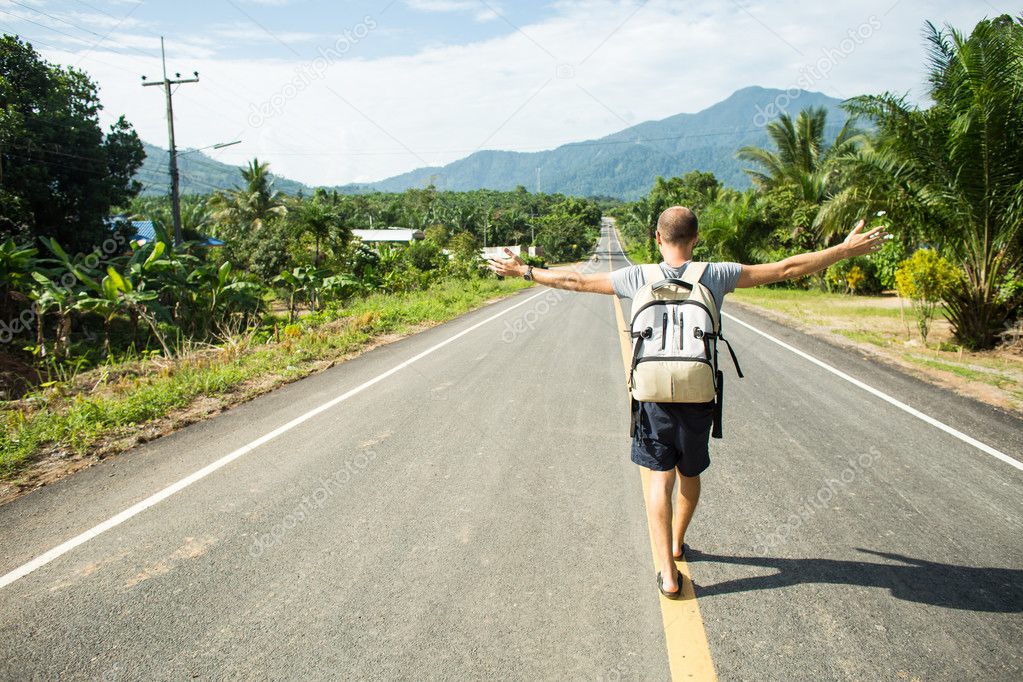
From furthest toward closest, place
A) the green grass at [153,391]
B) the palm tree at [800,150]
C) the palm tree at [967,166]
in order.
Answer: the palm tree at [800,150] < the palm tree at [967,166] < the green grass at [153,391]

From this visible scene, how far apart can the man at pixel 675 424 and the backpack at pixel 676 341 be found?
0.12 metres

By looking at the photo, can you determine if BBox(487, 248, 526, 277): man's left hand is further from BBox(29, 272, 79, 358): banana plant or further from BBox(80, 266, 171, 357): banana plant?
BBox(29, 272, 79, 358): banana plant

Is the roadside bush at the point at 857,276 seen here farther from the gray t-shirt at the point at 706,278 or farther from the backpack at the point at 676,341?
the backpack at the point at 676,341

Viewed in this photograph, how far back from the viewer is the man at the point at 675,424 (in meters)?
3.05

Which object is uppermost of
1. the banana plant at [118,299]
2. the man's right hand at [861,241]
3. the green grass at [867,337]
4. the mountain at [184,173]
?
the mountain at [184,173]

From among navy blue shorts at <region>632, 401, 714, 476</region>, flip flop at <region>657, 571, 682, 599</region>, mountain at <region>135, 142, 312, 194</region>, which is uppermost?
mountain at <region>135, 142, 312, 194</region>

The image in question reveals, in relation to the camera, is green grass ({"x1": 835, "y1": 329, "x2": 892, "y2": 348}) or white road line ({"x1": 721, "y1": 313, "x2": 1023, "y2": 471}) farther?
green grass ({"x1": 835, "y1": 329, "x2": 892, "y2": 348})

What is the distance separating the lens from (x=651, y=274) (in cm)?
314

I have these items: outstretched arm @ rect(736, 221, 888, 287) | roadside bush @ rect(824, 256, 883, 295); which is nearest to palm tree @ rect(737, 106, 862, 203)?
roadside bush @ rect(824, 256, 883, 295)

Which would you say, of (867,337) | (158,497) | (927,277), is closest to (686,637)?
(158,497)

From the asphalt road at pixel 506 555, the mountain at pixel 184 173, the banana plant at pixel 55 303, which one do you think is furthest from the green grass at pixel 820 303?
the mountain at pixel 184 173

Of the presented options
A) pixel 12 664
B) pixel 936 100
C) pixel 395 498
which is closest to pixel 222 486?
pixel 395 498

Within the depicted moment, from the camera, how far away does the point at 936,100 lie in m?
11.3

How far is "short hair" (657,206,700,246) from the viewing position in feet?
10.1
